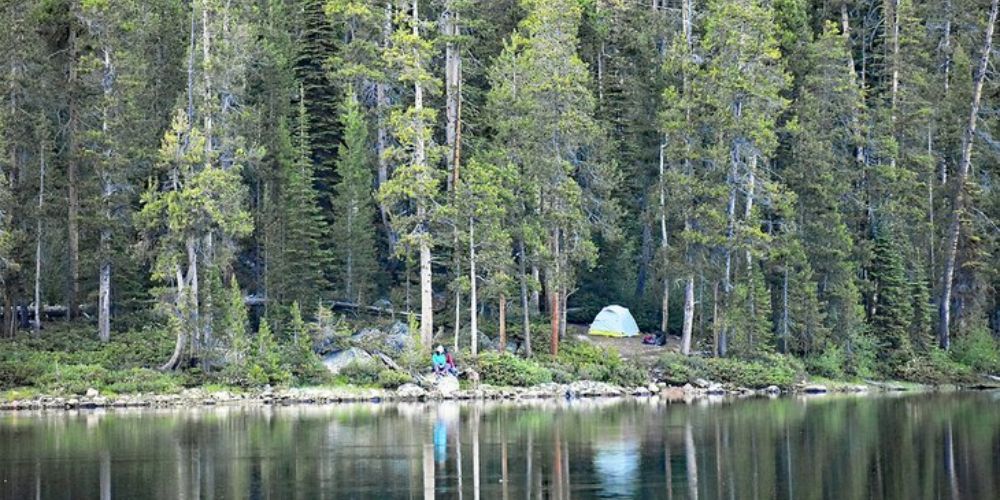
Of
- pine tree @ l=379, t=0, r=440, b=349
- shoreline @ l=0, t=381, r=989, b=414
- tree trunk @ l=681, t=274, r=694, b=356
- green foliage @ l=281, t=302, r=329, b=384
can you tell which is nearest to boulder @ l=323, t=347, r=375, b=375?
green foliage @ l=281, t=302, r=329, b=384

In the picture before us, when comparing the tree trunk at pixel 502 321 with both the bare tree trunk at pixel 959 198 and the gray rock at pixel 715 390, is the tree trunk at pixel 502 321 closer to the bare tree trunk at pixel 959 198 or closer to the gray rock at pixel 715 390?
the gray rock at pixel 715 390

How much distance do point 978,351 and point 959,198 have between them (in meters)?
6.74

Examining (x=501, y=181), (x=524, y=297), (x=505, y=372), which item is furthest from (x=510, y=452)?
(x=501, y=181)

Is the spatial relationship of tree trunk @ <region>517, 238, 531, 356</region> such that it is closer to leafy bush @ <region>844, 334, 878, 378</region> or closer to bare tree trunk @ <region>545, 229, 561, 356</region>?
bare tree trunk @ <region>545, 229, 561, 356</region>

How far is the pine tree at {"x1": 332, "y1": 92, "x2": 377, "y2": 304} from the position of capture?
61.3m

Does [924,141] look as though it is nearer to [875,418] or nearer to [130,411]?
[875,418]

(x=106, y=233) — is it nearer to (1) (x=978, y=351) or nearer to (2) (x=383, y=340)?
(2) (x=383, y=340)

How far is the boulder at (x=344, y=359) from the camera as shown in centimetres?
5259

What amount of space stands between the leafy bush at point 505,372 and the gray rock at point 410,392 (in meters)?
2.87

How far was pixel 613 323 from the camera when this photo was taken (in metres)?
62.0

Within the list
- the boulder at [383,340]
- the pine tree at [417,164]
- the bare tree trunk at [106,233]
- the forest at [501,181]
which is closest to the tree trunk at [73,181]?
the forest at [501,181]

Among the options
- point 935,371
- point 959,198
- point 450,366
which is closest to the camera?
point 450,366

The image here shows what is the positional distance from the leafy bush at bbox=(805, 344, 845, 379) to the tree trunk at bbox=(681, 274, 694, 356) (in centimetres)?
538

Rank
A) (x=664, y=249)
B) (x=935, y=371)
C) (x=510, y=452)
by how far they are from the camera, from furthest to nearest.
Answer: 1. (x=935, y=371)
2. (x=664, y=249)
3. (x=510, y=452)
